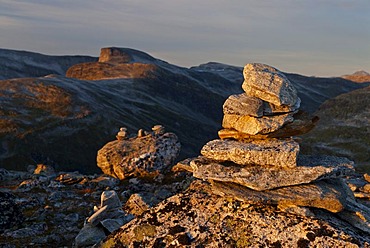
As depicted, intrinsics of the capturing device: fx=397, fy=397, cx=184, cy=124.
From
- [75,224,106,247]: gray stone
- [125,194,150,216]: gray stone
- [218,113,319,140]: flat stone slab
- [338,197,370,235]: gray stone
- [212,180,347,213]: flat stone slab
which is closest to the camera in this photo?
[212,180,347,213]: flat stone slab

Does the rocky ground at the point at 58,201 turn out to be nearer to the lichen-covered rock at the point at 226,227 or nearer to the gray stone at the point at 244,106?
the lichen-covered rock at the point at 226,227

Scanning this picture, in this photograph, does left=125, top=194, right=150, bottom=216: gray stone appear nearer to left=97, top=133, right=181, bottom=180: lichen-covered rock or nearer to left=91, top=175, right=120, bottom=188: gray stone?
left=91, top=175, right=120, bottom=188: gray stone

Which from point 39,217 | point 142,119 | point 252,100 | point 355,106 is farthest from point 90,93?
point 252,100

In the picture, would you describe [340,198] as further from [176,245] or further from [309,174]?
[176,245]

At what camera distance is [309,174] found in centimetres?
1723

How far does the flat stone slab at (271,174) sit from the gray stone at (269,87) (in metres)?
3.09

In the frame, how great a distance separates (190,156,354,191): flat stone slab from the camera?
1722 cm

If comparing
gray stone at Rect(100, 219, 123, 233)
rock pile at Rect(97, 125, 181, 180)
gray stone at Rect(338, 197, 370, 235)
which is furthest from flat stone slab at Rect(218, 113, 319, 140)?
rock pile at Rect(97, 125, 181, 180)

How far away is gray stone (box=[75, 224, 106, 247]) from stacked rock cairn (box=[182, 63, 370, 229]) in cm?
781

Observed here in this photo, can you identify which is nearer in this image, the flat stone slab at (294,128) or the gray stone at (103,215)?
the flat stone slab at (294,128)

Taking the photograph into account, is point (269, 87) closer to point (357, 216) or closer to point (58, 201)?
point (357, 216)

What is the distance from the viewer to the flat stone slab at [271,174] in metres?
17.2

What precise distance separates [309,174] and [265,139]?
2.65 metres

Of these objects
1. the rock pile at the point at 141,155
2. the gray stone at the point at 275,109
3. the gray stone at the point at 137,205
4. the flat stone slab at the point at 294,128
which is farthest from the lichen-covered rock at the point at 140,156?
the gray stone at the point at 275,109
